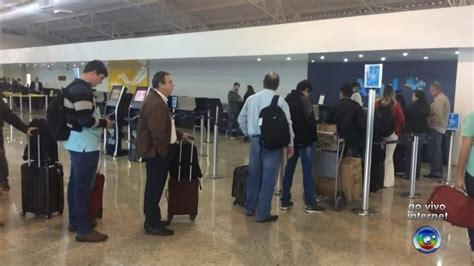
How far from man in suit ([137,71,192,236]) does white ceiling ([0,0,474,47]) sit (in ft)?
28.6

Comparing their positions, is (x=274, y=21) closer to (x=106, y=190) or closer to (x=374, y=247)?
(x=106, y=190)

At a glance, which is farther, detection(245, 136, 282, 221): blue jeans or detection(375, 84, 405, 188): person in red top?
detection(375, 84, 405, 188): person in red top

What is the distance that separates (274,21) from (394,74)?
653 centimetres

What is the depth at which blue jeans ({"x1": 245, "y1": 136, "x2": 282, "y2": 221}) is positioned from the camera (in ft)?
12.4

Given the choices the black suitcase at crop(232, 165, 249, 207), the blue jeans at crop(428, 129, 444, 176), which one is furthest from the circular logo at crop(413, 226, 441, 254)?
the blue jeans at crop(428, 129, 444, 176)

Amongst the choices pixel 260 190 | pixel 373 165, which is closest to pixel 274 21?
pixel 373 165

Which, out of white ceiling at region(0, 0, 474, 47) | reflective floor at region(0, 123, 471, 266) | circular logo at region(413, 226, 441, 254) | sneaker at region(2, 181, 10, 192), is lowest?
circular logo at region(413, 226, 441, 254)

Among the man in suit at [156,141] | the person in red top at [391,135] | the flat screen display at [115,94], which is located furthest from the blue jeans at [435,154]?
the flat screen display at [115,94]

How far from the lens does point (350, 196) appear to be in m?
4.49

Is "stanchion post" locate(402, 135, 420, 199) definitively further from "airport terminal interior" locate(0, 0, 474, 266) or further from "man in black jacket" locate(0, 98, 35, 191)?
"man in black jacket" locate(0, 98, 35, 191)

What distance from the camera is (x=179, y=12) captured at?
16.3 m

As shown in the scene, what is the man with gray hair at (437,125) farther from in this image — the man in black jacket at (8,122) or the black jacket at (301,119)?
the man in black jacket at (8,122)

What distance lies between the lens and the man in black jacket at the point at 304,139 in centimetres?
409

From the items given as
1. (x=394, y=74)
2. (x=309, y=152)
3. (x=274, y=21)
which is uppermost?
(x=274, y=21)
